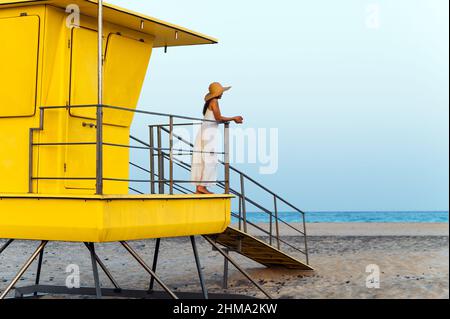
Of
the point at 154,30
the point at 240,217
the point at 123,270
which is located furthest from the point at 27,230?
the point at 123,270

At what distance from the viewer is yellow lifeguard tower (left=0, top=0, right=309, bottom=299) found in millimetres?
10711

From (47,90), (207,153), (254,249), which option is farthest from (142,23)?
(254,249)

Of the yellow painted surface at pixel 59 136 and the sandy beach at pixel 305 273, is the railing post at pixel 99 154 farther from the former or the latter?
the sandy beach at pixel 305 273

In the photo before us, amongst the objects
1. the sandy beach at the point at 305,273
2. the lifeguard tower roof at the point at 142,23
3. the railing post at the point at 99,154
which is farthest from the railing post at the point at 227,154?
the railing post at the point at 99,154

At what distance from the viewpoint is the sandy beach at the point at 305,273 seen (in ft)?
50.2

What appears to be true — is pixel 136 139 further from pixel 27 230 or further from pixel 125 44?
pixel 27 230

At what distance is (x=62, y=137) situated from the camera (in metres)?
11.4

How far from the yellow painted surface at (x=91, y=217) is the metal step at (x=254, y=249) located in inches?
82.9

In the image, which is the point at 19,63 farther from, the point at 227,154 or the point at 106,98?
the point at 227,154

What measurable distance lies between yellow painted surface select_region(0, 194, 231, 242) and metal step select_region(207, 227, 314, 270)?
82.9 inches

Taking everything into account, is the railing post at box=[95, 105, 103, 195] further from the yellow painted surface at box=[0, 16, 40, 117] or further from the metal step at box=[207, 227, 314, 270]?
the metal step at box=[207, 227, 314, 270]

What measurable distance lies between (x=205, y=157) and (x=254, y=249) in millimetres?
4113

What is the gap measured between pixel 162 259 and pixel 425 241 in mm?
8801

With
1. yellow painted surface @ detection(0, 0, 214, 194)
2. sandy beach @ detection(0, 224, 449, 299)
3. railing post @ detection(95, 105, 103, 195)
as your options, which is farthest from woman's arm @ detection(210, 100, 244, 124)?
sandy beach @ detection(0, 224, 449, 299)
